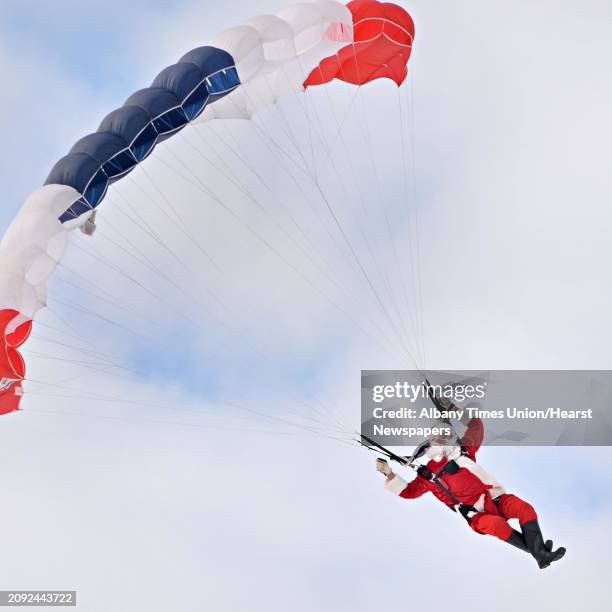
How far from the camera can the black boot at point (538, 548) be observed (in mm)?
16234

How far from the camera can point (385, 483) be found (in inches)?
678

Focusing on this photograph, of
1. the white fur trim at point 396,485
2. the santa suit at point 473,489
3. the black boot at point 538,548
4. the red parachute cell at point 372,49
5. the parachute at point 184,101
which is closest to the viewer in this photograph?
the black boot at point 538,548

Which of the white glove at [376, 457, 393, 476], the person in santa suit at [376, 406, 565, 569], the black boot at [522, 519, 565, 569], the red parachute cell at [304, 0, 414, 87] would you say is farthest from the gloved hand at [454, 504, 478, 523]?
the red parachute cell at [304, 0, 414, 87]

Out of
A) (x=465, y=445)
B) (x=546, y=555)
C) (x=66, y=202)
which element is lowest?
(x=546, y=555)

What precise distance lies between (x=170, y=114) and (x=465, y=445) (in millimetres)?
6657

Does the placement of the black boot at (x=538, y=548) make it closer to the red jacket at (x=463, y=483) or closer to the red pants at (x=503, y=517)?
the red pants at (x=503, y=517)

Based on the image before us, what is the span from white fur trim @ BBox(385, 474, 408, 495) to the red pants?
Answer: 1.12 metres

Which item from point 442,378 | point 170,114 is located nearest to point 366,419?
point 442,378

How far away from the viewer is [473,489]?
55.6 ft

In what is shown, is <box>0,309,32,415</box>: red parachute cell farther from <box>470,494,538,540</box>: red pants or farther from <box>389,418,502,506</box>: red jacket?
<box>470,494,538,540</box>: red pants

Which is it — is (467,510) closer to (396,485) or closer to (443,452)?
(443,452)

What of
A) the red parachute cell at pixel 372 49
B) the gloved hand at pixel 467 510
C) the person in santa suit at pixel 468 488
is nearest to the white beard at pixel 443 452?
the person in santa suit at pixel 468 488

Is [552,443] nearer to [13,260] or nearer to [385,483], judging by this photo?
[385,483]

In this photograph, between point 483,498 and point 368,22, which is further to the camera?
point 368,22
